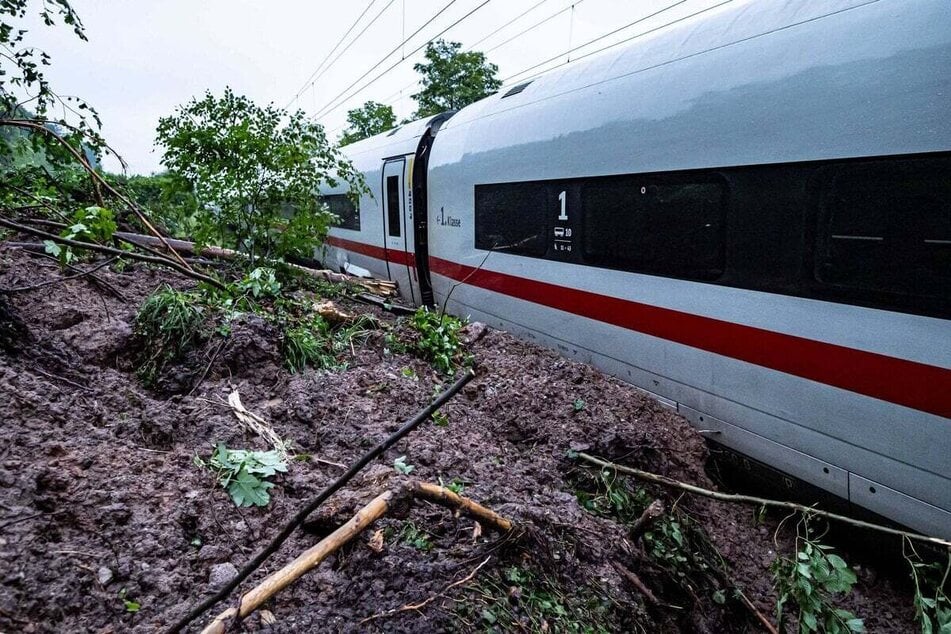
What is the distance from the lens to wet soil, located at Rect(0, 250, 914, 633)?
218 cm

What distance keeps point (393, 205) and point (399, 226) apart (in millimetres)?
388

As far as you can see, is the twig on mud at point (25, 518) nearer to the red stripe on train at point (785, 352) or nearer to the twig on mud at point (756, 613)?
the twig on mud at point (756, 613)

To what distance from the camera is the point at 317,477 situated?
3.05m

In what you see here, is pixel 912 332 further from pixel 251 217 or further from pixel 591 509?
pixel 251 217

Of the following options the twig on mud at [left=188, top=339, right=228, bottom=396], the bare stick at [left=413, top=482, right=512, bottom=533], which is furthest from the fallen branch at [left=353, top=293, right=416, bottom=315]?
the bare stick at [left=413, top=482, right=512, bottom=533]

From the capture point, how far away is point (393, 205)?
9.33 meters

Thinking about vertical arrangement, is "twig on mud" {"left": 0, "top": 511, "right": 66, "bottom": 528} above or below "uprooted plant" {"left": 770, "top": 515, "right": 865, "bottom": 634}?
above

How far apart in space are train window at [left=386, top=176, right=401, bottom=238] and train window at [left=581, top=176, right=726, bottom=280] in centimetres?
452

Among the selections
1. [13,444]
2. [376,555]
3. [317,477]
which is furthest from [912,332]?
[13,444]

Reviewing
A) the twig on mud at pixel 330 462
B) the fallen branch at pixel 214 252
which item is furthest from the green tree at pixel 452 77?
the twig on mud at pixel 330 462

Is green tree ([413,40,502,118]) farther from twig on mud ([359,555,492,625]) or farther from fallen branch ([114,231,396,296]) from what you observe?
twig on mud ([359,555,492,625])

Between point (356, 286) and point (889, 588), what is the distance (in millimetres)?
6039

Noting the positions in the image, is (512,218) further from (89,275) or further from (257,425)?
(89,275)

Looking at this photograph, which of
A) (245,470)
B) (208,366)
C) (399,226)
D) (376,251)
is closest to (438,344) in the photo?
(208,366)
